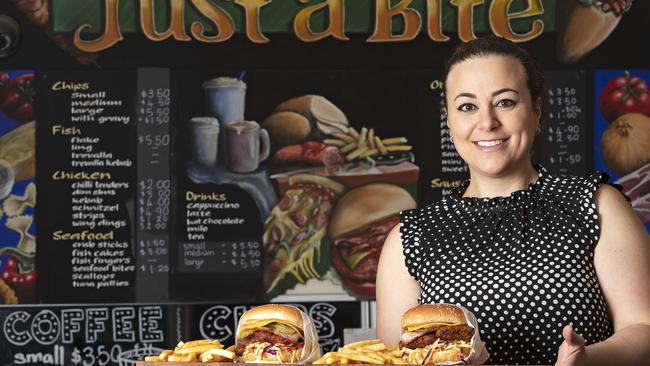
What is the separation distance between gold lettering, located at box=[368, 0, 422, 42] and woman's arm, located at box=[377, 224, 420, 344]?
80.2 inches

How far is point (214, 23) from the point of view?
167 inches

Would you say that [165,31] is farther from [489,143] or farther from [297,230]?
[489,143]

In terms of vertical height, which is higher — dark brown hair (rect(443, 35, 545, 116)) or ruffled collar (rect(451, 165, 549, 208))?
dark brown hair (rect(443, 35, 545, 116))

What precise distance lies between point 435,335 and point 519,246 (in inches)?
15.6

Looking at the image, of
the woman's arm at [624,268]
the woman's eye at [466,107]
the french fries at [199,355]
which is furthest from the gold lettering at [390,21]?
Result: the french fries at [199,355]

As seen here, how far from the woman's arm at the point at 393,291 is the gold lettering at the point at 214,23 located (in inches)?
82.4

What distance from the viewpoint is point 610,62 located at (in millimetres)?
4312

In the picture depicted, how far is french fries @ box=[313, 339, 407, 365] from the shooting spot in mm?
1737

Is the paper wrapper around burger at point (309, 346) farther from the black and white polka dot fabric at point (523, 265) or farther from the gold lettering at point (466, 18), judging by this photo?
the gold lettering at point (466, 18)

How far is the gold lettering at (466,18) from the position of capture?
4.28 meters

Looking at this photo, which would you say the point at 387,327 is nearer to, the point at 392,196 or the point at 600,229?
the point at 600,229

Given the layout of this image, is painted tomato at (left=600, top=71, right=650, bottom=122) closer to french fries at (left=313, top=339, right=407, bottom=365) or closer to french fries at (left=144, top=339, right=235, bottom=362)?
french fries at (left=313, top=339, right=407, bottom=365)

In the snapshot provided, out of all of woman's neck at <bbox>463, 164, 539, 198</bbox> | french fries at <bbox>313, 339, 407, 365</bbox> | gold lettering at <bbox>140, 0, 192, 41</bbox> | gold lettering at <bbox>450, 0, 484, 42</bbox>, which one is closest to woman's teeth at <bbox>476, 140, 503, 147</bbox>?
woman's neck at <bbox>463, 164, 539, 198</bbox>

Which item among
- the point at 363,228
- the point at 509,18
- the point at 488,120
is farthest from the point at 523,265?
the point at 509,18
